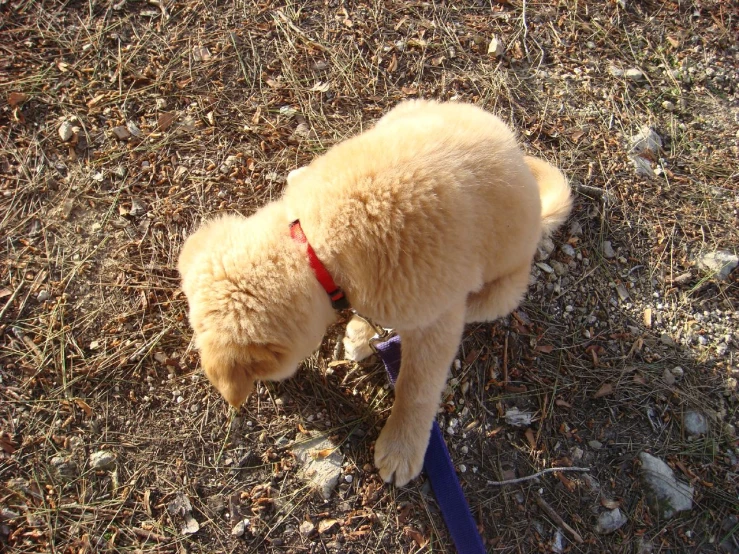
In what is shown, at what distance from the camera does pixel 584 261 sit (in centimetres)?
284

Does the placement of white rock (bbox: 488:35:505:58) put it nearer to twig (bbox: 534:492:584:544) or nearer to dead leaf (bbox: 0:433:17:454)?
twig (bbox: 534:492:584:544)

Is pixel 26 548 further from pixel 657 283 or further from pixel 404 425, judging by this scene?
pixel 657 283

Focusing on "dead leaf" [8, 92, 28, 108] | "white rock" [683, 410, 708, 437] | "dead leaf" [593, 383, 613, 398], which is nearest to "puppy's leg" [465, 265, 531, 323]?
"dead leaf" [593, 383, 613, 398]

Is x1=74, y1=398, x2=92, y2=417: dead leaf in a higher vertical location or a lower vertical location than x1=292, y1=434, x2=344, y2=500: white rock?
higher

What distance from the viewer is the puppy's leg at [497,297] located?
233 cm

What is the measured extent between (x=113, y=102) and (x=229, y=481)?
219cm

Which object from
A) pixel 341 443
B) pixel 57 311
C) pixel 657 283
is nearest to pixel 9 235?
pixel 57 311

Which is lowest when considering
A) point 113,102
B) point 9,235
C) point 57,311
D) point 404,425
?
point 404,425

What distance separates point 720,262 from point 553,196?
45.6 inches

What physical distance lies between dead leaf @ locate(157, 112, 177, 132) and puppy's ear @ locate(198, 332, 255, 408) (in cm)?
162

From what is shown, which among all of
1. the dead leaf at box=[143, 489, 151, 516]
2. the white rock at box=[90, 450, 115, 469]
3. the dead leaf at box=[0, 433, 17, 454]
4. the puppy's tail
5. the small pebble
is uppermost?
the puppy's tail

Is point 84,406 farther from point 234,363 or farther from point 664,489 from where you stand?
point 664,489

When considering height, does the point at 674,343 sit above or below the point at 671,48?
below

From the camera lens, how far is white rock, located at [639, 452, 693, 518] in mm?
2352
